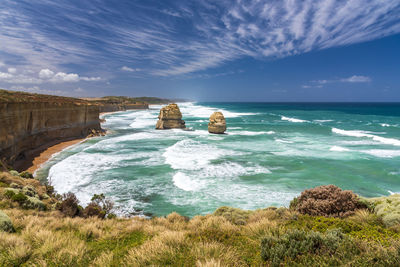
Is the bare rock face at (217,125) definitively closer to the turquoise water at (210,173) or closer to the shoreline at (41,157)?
the turquoise water at (210,173)

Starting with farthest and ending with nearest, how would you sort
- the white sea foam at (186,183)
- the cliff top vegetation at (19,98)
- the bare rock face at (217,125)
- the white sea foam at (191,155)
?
the bare rock face at (217,125) < the cliff top vegetation at (19,98) < the white sea foam at (191,155) < the white sea foam at (186,183)

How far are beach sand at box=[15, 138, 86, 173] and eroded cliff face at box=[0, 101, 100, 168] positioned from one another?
1.84ft

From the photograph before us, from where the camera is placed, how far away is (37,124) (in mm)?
25547

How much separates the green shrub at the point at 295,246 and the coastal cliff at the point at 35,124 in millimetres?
20575

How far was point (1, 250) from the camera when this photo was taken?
448 cm

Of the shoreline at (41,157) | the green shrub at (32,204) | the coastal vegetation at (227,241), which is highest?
the coastal vegetation at (227,241)

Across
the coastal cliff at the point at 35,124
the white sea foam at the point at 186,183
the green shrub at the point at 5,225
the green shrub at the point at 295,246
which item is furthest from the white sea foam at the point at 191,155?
the green shrub at the point at 295,246

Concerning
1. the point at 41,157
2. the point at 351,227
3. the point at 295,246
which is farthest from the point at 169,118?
the point at 295,246

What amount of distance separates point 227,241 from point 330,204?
179 inches

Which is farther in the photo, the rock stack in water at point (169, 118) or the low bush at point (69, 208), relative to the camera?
the rock stack in water at point (169, 118)

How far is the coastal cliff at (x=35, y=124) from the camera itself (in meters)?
18.7

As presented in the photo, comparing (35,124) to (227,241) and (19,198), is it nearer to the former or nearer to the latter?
(19,198)

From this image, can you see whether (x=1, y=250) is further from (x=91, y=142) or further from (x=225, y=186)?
(x=91, y=142)

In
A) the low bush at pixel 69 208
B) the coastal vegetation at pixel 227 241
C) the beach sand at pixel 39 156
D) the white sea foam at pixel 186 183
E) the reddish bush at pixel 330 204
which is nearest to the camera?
the coastal vegetation at pixel 227 241
